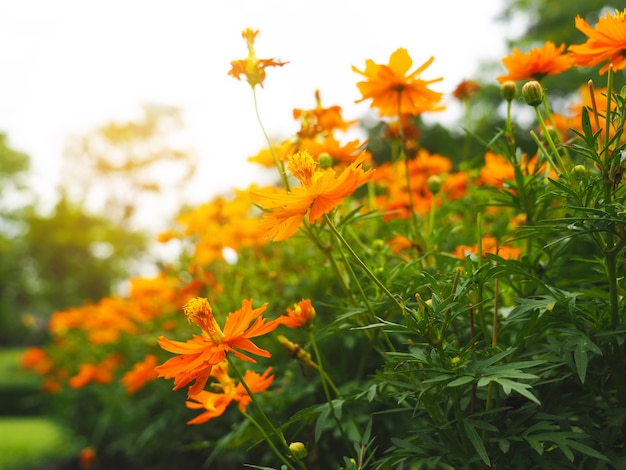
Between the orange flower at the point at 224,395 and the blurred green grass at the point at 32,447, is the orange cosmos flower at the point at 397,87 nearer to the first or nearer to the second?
the orange flower at the point at 224,395

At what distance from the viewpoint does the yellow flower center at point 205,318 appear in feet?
2.66

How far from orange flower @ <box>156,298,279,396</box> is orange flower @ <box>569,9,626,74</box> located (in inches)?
26.2

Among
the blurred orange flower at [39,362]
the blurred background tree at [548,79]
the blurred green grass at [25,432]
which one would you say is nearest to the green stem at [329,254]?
the blurred green grass at [25,432]

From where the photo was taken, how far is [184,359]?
781 mm

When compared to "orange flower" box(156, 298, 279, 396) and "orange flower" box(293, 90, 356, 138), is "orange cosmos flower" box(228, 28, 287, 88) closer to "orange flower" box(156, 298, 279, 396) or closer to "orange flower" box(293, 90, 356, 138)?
"orange flower" box(293, 90, 356, 138)

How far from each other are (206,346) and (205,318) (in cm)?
5

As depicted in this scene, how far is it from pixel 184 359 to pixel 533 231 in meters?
0.57

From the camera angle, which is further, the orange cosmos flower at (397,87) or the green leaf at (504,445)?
the orange cosmos flower at (397,87)

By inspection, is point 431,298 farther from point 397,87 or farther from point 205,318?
Answer: point 397,87

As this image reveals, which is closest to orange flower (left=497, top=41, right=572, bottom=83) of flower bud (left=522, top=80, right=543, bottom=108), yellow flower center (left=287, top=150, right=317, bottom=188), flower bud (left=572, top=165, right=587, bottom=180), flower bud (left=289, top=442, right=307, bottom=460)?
flower bud (left=522, top=80, right=543, bottom=108)

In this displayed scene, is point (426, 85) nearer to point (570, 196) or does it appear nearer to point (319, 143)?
point (319, 143)

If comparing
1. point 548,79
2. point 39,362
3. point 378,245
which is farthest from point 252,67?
point 548,79

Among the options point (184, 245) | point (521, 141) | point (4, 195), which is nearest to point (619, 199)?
point (184, 245)

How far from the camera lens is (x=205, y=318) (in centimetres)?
83
